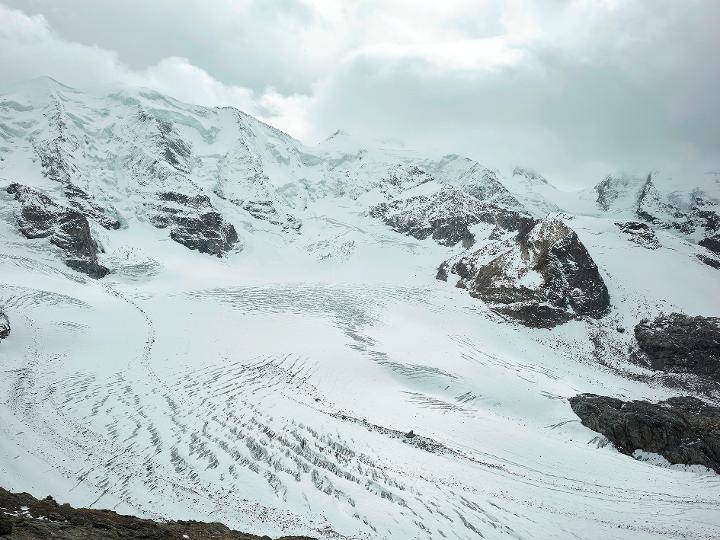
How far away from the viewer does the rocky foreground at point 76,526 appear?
9531 mm

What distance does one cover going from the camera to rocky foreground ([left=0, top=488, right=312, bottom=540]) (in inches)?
375

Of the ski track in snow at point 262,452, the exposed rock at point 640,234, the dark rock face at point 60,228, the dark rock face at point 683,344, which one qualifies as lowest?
the ski track in snow at point 262,452

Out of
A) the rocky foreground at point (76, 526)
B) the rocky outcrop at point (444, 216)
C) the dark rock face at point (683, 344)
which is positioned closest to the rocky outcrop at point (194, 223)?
the rocky outcrop at point (444, 216)

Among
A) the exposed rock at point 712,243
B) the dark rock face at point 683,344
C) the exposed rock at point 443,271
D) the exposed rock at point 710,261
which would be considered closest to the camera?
the dark rock face at point 683,344

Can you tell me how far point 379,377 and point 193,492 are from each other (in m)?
21.0

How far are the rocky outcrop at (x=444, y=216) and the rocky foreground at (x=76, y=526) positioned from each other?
8860 cm

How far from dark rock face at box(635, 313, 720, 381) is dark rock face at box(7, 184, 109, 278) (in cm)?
7483

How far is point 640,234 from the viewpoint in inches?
3199

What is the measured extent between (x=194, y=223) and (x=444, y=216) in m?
Result: 56.7

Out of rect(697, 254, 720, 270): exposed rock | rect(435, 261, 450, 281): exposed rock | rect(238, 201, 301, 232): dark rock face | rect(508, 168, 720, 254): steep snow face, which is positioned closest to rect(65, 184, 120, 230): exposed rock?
rect(238, 201, 301, 232): dark rock face

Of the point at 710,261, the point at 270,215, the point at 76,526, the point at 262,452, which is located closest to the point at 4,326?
the point at 262,452

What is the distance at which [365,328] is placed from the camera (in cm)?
4691

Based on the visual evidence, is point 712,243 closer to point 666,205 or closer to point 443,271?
point 666,205

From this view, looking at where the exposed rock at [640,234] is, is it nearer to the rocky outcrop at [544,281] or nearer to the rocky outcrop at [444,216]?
the rocky outcrop at [444,216]
